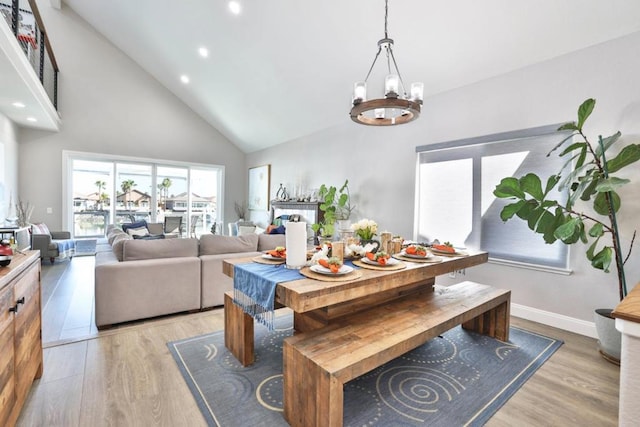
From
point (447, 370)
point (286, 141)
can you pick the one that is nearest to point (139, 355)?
point (447, 370)

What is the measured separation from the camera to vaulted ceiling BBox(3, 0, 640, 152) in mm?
2801

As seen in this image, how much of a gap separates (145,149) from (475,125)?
24.6 feet

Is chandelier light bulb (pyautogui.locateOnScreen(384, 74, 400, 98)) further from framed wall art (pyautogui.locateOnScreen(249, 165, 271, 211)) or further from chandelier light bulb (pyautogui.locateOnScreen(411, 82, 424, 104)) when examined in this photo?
framed wall art (pyautogui.locateOnScreen(249, 165, 271, 211))

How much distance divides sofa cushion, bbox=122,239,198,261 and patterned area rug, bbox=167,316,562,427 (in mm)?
975

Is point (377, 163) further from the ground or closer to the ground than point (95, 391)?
further from the ground

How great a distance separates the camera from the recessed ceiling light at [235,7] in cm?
406

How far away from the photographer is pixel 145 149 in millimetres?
7488

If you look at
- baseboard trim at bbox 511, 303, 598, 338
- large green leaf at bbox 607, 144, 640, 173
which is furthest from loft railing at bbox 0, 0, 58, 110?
baseboard trim at bbox 511, 303, 598, 338

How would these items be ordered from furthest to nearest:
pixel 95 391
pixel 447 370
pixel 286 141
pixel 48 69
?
pixel 286 141
pixel 48 69
pixel 447 370
pixel 95 391

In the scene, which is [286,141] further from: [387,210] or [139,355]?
[139,355]

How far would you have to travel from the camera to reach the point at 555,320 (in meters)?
3.02

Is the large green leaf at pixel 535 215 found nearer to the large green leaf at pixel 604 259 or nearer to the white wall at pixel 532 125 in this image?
the large green leaf at pixel 604 259

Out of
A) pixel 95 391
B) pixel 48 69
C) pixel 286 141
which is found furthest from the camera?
pixel 286 141

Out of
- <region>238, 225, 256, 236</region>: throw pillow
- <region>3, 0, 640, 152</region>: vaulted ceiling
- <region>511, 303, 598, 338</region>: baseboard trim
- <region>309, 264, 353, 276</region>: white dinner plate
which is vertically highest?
<region>3, 0, 640, 152</region>: vaulted ceiling
